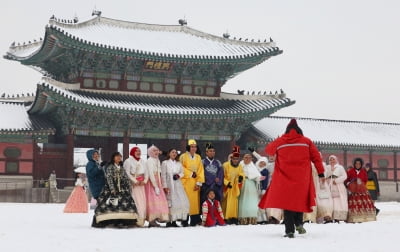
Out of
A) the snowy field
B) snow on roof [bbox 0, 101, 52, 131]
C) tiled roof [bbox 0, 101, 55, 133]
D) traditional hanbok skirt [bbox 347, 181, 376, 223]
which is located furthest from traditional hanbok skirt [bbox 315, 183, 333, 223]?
snow on roof [bbox 0, 101, 52, 131]

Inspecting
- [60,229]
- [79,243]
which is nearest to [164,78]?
[60,229]

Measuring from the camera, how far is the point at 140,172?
1186cm

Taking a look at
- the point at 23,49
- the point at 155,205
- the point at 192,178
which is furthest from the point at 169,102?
Answer: the point at 155,205

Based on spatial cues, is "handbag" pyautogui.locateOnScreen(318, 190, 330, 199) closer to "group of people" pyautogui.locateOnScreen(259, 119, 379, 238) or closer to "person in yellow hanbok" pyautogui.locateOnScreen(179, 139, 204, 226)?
"person in yellow hanbok" pyautogui.locateOnScreen(179, 139, 204, 226)

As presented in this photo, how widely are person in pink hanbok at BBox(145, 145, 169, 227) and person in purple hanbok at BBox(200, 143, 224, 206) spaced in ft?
2.66

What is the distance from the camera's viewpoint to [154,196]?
11.9m

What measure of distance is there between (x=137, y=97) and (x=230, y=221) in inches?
596

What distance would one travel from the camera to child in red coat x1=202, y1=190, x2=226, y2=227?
1200cm

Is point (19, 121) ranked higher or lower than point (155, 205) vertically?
higher

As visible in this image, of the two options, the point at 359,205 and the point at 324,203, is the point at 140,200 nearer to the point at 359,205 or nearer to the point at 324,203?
the point at 324,203

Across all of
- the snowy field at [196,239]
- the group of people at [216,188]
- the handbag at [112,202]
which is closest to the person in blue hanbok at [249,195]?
the group of people at [216,188]

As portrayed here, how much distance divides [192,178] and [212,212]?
0.75 m

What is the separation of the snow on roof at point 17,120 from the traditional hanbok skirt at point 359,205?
15022 millimetres

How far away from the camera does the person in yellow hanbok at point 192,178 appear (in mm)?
12312
